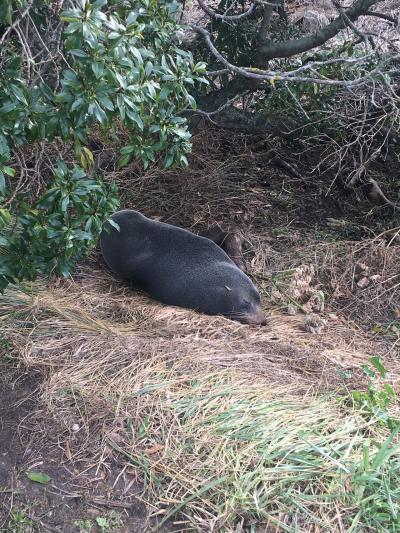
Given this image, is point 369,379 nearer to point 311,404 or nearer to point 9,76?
point 311,404

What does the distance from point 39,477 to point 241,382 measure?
1.24 meters

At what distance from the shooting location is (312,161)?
Answer: 689 cm

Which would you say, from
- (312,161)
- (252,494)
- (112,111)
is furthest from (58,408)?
(312,161)

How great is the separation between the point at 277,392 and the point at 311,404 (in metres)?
0.22

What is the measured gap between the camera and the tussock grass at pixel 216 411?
9.28ft

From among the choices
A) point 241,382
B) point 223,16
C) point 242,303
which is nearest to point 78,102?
point 241,382

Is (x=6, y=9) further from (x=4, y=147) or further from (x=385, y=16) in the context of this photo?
(x=385, y=16)

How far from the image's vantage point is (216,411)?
11.1ft

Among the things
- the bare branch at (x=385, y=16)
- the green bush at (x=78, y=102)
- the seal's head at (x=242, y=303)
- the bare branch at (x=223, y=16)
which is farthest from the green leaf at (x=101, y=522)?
the bare branch at (x=385, y=16)

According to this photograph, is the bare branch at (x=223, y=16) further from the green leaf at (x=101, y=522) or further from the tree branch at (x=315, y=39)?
the green leaf at (x=101, y=522)

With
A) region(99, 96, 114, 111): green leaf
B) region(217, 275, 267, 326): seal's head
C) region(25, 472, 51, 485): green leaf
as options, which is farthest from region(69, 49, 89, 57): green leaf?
region(217, 275, 267, 326): seal's head

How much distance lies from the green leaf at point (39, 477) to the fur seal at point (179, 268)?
216 cm

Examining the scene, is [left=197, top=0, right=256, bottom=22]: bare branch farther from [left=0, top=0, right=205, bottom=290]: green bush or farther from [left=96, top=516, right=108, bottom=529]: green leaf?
[left=96, top=516, right=108, bottom=529]: green leaf

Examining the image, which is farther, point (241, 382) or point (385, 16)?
point (385, 16)
